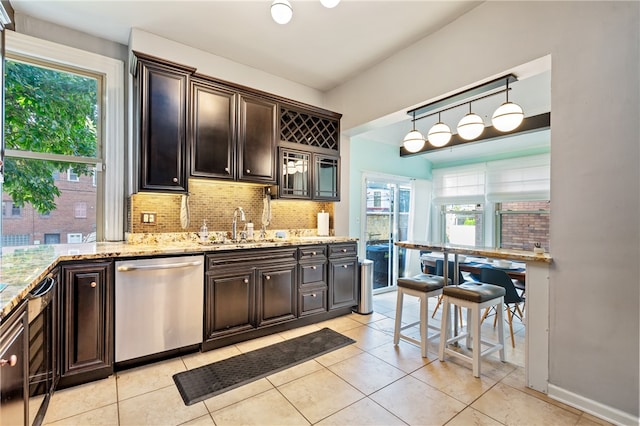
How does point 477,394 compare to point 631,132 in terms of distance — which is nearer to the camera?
point 631,132

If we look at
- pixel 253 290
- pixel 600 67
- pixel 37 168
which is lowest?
pixel 253 290

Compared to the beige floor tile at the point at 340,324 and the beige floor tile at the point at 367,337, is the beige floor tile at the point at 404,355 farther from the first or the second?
the beige floor tile at the point at 340,324

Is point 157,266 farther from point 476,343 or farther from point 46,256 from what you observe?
point 476,343

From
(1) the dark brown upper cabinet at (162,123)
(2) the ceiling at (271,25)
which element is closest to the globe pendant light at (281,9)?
(2) the ceiling at (271,25)

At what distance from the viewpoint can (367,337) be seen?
3.19 meters

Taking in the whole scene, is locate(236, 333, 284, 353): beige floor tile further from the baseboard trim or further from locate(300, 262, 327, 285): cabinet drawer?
the baseboard trim

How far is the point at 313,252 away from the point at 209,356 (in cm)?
150

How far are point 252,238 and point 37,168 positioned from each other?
2188mm

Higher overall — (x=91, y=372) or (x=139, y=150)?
(x=139, y=150)

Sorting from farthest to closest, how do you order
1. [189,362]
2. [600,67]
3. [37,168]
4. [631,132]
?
[37,168] → [189,362] → [600,67] → [631,132]

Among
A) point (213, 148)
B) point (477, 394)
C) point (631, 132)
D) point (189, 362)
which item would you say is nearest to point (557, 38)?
point (631, 132)

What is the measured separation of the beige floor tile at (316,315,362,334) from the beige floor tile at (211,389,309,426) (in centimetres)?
140

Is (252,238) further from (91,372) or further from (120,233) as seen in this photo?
(91,372)

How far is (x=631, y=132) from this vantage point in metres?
1.84
